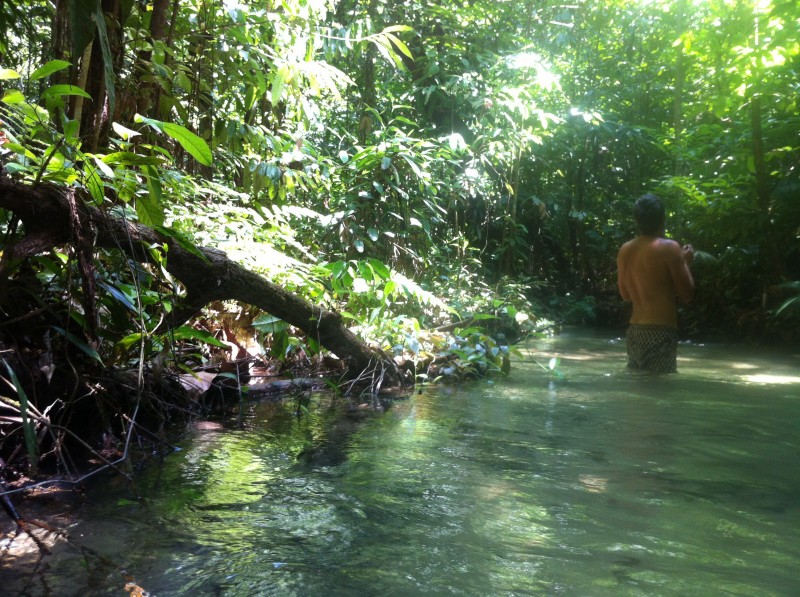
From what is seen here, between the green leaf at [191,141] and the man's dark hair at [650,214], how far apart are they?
11.6 ft

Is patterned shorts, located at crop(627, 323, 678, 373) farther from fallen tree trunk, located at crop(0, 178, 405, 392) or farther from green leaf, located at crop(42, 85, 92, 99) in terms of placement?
green leaf, located at crop(42, 85, 92, 99)

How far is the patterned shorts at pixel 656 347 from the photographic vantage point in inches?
204

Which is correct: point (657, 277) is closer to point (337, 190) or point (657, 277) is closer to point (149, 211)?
point (337, 190)

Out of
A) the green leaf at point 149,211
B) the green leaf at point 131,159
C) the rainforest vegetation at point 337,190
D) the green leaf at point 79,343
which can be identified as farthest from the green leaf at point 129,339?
the green leaf at point 131,159

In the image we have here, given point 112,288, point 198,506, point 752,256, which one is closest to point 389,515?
point 198,506

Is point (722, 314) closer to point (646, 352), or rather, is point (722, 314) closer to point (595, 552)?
point (646, 352)

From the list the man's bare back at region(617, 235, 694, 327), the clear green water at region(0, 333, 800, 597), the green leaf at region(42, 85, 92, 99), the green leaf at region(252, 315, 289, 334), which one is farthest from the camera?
the man's bare back at region(617, 235, 694, 327)

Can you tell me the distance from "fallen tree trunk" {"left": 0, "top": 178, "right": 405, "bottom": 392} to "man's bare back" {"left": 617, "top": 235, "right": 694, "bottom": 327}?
79.9 inches

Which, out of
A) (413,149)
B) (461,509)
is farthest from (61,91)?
(413,149)

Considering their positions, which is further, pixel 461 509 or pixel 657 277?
pixel 657 277

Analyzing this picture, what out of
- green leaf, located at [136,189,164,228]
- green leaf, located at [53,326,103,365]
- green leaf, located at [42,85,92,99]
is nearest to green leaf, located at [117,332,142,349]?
green leaf, located at [53,326,103,365]

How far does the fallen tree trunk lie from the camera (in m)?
2.39

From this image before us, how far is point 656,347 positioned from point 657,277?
1.77ft

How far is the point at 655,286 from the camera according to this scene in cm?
515
